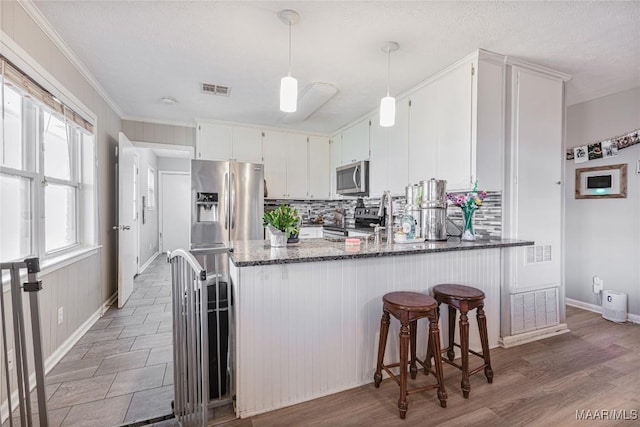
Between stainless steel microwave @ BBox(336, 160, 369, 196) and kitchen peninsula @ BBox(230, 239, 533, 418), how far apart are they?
79.2 inches

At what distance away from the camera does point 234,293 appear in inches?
69.1

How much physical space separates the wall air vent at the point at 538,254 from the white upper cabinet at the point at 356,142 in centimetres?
222

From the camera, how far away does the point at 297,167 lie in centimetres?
490

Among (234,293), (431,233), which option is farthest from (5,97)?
(431,233)

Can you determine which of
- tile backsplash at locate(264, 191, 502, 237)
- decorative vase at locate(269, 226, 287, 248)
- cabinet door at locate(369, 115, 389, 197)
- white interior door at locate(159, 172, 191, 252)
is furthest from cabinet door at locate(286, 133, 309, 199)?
white interior door at locate(159, 172, 191, 252)

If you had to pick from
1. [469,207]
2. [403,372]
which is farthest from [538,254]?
[403,372]

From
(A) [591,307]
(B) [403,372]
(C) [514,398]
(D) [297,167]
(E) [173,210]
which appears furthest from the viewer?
(E) [173,210]

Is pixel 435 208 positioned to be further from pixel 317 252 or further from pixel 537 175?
pixel 317 252

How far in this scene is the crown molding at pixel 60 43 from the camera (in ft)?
6.32

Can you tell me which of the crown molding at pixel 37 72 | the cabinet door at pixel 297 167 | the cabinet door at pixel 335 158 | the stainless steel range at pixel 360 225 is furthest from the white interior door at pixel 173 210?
the crown molding at pixel 37 72

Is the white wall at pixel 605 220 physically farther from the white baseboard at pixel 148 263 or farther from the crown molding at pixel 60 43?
the white baseboard at pixel 148 263

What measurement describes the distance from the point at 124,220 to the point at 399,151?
330 cm

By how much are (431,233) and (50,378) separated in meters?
3.04

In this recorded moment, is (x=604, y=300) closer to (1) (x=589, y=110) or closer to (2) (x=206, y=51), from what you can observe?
(1) (x=589, y=110)
